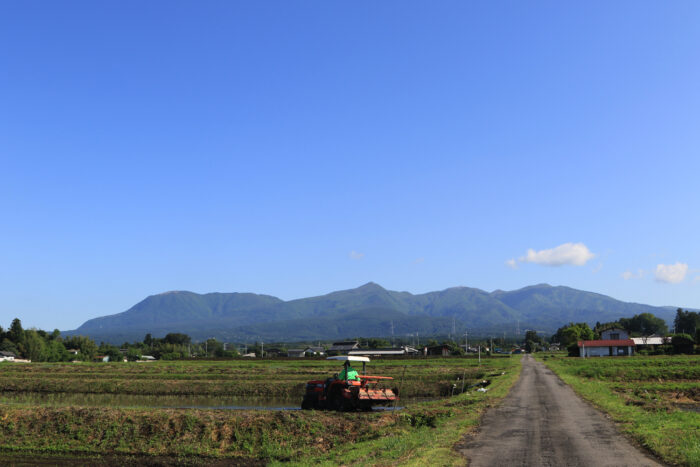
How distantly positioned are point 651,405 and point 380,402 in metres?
14.9

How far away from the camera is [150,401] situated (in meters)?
49.8

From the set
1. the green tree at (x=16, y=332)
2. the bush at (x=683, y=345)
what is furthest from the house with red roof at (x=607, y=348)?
the green tree at (x=16, y=332)

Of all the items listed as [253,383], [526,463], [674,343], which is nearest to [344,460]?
[526,463]

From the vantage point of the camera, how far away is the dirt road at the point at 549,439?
17.8 metres

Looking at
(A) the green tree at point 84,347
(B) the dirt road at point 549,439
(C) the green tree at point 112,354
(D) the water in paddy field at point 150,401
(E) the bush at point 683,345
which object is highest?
(B) the dirt road at point 549,439

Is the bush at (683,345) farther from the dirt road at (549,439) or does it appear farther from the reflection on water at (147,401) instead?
the reflection on water at (147,401)

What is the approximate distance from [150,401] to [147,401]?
12.0 inches

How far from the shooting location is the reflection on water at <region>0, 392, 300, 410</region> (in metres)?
44.6

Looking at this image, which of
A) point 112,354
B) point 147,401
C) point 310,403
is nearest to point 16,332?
point 112,354

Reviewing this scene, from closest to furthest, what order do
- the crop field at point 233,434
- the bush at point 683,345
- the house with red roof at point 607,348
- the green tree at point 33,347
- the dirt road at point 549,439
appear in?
the dirt road at point 549,439
the crop field at point 233,434
the bush at point 683,345
the house with red roof at point 607,348
the green tree at point 33,347

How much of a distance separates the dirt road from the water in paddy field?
20.2 meters

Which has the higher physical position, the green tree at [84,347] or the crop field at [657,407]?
the crop field at [657,407]

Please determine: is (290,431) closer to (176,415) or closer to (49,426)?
(176,415)

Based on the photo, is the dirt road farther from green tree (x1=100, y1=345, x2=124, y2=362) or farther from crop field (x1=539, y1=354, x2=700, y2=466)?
green tree (x1=100, y1=345, x2=124, y2=362)
